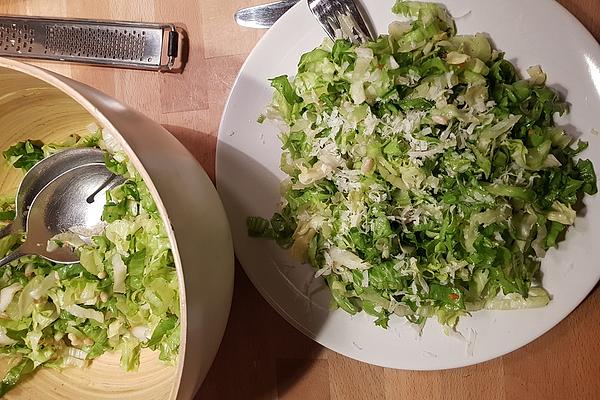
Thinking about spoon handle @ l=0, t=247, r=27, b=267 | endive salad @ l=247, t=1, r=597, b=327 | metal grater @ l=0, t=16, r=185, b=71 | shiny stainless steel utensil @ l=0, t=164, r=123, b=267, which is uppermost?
endive salad @ l=247, t=1, r=597, b=327

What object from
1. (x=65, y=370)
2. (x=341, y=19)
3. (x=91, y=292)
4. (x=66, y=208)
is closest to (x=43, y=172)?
(x=66, y=208)

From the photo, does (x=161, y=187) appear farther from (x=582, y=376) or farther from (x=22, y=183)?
(x=582, y=376)

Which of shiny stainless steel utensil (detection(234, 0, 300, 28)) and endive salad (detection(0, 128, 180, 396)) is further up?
shiny stainless steel utensil (detection(234, 0, 300, 28))

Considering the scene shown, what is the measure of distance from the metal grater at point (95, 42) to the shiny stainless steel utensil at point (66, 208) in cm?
24

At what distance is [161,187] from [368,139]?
0.36 metres

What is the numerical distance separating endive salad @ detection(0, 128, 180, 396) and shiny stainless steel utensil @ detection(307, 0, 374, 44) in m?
0.42

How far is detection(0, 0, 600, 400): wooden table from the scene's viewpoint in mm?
1240

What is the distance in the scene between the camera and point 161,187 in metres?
0.94

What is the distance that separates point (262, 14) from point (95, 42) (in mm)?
340

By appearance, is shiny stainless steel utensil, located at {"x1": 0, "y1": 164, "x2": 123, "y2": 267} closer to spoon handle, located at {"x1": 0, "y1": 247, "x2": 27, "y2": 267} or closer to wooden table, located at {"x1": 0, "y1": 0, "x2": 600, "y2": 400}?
spoon handle, located at {"x1": 0, "y1": 247, "x2": 27, "y2": 267}

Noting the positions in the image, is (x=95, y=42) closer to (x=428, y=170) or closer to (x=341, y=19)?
(x=341, y=19)

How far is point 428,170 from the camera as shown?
3.56 ft

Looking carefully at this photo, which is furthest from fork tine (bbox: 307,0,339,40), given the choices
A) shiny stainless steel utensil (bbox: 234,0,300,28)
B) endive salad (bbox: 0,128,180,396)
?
endive salad (bbox: 0,128,180,396)

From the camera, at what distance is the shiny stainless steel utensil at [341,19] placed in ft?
3.73
